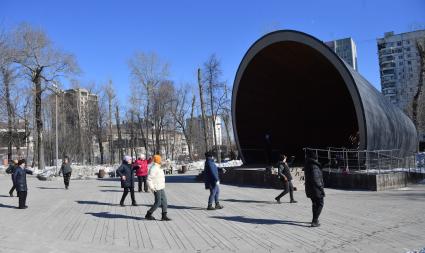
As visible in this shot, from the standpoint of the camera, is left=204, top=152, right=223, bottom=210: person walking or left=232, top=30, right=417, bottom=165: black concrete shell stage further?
left=232, top=30, right=417, bottom=165: black concrete shell stage

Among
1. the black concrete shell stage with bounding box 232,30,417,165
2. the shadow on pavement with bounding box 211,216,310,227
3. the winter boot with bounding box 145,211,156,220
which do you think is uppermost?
the black concrete shell stage with bounding box 232,30,417,165

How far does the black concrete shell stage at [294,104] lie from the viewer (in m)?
21.6

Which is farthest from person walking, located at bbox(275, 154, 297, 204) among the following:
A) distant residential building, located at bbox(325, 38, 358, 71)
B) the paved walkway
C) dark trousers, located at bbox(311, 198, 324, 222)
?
distant residential building, located at bbox(325, 38, 358, 71)

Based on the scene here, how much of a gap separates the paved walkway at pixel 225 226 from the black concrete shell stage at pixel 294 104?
9.26 m

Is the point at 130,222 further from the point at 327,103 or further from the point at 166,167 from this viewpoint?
the point at 166,167

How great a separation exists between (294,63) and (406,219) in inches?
595

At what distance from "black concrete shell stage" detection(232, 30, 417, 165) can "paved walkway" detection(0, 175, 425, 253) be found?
30.4 feet

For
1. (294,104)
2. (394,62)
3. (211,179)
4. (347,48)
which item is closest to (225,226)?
(211,179)

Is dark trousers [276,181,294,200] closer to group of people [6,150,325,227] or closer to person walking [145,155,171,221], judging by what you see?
group of people [6,150,325,227]

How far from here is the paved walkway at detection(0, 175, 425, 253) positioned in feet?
24.2

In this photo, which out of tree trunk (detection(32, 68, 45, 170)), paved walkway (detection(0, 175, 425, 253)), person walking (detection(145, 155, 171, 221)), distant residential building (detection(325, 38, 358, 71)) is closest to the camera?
paved walkway (detection(0, 175, 425, 253))

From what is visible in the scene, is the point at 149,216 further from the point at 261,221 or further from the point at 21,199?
the point at 21,199

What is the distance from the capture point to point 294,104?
85.8ft

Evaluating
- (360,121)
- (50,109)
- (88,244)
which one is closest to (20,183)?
(88,244)
